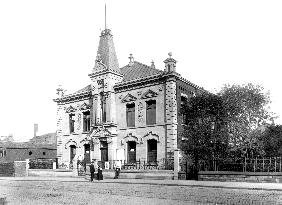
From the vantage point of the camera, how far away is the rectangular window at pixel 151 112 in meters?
28.7

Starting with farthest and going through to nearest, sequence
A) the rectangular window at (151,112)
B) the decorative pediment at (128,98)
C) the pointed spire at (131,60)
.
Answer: the pointed spire at (131,60) → the decorative pediment at (128,98) → the rectangular window at (151,112)

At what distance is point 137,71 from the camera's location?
31656mm

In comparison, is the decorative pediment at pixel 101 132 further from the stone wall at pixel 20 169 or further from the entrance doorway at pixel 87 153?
the stone wall at pixel 20 169

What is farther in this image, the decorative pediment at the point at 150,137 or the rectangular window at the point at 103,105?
the rectangular window at the point at 103,105

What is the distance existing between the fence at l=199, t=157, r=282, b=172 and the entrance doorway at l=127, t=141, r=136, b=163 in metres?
9.21

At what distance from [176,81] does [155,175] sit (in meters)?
8.48

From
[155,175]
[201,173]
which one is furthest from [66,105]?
[201,173]

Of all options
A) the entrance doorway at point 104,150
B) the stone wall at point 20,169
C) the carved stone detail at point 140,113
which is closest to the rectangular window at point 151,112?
the carved stone detail at point 140,113

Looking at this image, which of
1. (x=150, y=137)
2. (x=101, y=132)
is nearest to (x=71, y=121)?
(x=101, y=132)

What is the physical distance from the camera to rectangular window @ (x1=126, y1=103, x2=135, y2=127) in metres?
30.1

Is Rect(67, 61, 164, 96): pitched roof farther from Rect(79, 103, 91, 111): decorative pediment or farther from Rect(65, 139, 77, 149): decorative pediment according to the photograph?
Rect(65, 139, 77, 149): decorative pediment

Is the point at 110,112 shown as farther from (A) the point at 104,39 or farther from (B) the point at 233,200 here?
(B) the point at 233,200

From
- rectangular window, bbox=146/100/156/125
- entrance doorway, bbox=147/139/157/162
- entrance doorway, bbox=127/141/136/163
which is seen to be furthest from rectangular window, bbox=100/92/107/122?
entrance doorway, bbox=147/139/157/162

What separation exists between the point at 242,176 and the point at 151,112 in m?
11.4
